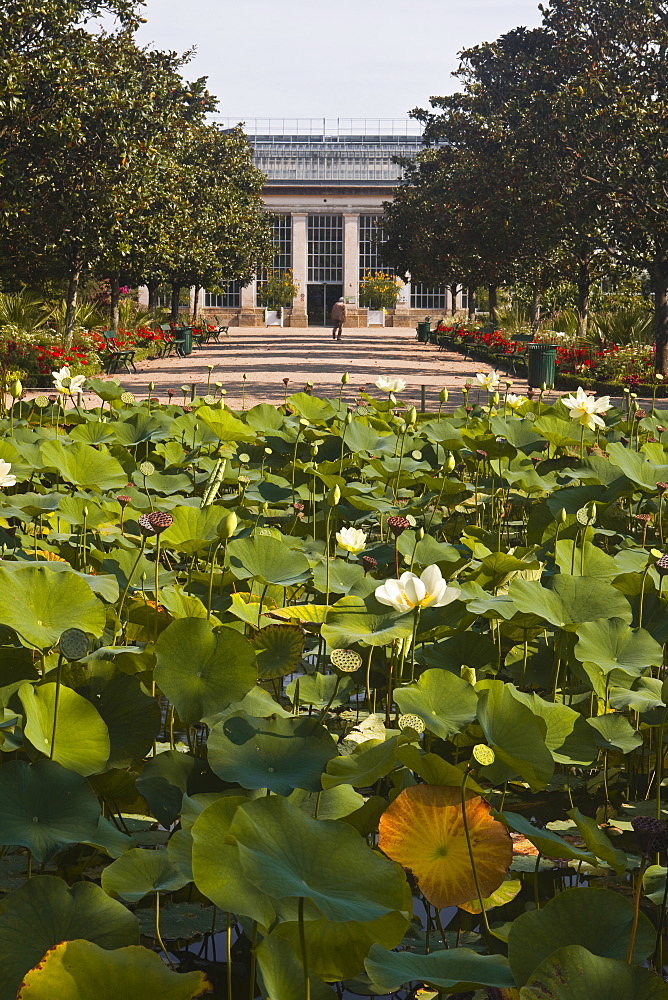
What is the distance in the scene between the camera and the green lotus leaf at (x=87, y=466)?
3574 mm

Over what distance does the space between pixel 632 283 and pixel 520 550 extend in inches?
903

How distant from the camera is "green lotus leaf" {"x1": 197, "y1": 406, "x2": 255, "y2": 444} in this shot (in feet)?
15.6

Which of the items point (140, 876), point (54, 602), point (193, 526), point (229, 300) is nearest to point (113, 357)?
point (193, 526)

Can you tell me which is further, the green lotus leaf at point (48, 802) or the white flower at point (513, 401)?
the white flower at point (513, 401)

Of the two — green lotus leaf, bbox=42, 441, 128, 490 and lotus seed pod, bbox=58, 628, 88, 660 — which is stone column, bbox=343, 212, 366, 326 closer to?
green lotus leaf, bbox=42, 441, 128, 490

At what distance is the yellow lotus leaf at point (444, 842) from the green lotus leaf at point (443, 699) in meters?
0.32

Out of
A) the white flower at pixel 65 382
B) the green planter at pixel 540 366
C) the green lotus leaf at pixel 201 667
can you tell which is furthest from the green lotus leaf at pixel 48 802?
the green planter at pixel 540 366

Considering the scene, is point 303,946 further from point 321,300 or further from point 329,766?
point 321,300

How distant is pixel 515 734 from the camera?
1.76 m

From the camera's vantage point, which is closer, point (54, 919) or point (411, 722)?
point (54, 919)

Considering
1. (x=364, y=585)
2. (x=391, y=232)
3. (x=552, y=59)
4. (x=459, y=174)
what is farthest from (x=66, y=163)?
(x=391, y=232)

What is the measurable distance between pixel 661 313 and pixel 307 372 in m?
6.01

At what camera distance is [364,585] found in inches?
103

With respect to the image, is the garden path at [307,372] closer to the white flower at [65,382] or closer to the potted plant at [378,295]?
the white flower at [65,382]
